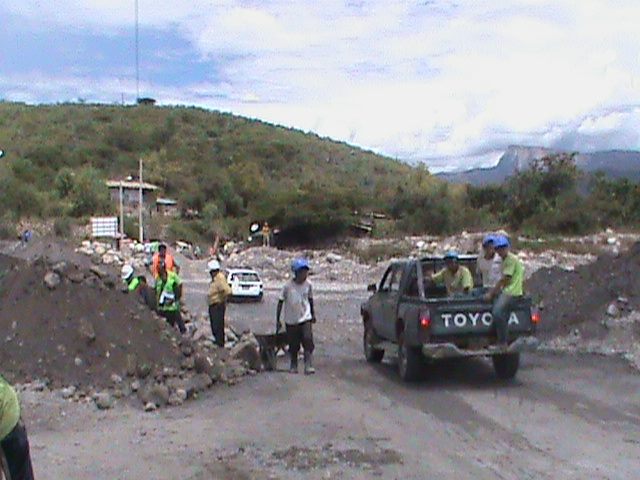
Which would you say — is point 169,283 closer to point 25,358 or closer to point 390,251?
point 25,358

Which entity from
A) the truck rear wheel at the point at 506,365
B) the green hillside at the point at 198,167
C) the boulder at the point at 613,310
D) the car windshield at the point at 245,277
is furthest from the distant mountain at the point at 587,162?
the truck rear wheel at the point at 506,365

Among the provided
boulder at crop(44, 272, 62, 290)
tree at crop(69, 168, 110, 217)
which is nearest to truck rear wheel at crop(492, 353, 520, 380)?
boulder at crop(44, 272, 62, 290)

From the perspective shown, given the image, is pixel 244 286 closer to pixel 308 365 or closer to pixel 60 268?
pixel 308 365

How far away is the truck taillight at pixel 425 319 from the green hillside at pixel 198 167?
176ft

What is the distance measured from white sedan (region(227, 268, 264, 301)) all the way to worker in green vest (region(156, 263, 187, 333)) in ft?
63.3

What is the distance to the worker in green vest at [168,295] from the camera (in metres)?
A: 16.6

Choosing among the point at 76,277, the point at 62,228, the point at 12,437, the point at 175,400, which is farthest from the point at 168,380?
the point at 62,228

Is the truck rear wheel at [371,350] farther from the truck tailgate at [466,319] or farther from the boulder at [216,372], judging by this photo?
the boulder at [216,372]

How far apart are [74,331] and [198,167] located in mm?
97804

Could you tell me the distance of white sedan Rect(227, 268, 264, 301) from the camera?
120 ft

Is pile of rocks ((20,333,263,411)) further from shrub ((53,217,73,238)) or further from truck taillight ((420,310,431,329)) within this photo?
shrub ((53,217,73,238))

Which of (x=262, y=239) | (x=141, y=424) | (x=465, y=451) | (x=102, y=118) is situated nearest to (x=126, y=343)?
(x=141, y=424)

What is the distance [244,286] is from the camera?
1437 inches

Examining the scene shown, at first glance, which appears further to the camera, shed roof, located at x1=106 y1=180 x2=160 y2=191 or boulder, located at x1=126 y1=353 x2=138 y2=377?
shed roof, located at x1=106 y1=180 x2=160 y2=191
